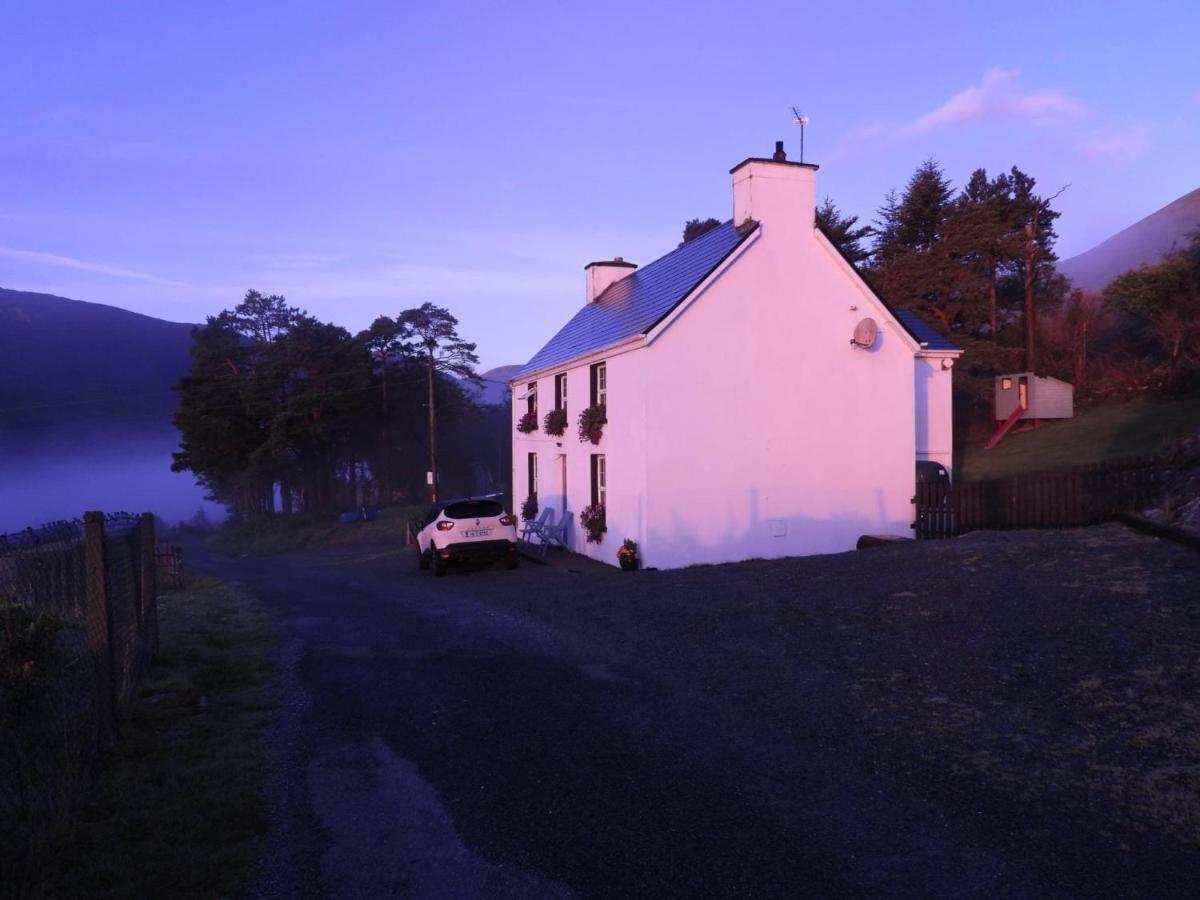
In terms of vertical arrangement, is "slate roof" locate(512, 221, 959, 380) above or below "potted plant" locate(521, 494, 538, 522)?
above

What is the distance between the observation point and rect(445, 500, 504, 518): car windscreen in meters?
21.5

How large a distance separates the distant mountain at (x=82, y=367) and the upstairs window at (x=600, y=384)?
45098 mm

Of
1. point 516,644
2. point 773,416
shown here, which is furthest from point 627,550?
point 516,644

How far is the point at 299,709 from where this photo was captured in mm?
8727

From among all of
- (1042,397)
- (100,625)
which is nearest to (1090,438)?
(1042,397)

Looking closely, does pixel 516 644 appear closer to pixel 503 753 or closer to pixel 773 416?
pixel 503 753

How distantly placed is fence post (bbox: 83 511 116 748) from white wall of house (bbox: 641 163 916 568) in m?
12.9

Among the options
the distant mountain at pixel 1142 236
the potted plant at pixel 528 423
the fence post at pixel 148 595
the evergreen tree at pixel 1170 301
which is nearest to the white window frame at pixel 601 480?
the potted plant at pixel 528 423

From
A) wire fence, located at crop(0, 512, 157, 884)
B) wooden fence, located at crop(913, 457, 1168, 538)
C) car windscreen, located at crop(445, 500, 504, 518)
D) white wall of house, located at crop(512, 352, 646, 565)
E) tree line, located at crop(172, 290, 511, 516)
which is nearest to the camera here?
wire fence, located at crop(0, 512, 157, 884)

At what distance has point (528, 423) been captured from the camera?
29047 millimetres

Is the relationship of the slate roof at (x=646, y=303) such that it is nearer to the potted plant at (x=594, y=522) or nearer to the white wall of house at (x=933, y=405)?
the white wall of house at (x=933, y=405)

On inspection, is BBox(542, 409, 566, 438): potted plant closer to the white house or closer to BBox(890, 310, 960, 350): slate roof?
the white house

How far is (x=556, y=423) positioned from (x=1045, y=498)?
498 inches

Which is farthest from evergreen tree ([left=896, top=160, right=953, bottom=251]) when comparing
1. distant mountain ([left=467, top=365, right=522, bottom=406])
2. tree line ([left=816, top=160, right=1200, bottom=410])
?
distant mountain ([left=467, top=365, right=522, bottom=406])
